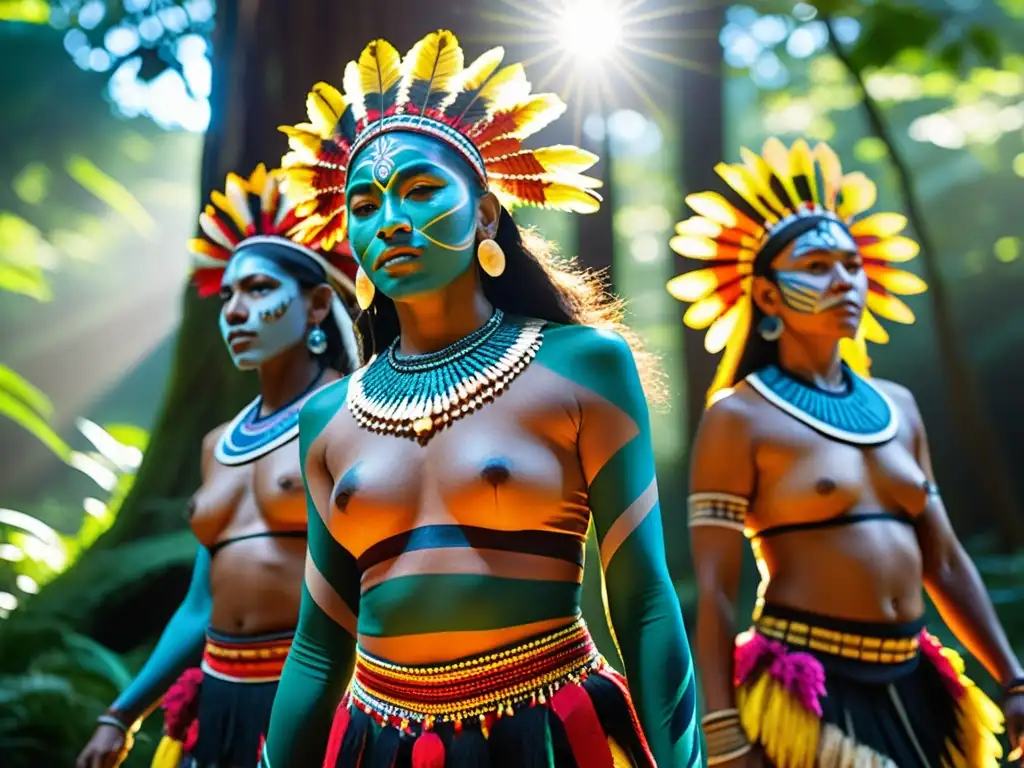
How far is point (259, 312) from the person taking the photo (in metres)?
3.17

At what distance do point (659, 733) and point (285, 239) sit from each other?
2111mm

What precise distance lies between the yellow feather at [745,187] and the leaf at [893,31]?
13.6 ft

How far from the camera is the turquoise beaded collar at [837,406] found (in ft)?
10.0

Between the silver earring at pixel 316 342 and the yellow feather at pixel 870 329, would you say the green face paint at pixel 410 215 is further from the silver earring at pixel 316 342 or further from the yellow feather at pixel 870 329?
the yellow feather at pixel 870 329

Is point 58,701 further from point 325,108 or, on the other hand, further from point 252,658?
point 325,108

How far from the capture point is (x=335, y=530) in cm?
206

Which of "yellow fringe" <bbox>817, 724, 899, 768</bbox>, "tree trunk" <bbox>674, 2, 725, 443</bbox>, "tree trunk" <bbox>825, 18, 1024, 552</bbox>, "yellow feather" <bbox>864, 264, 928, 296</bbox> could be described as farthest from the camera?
"tree trunk" <bbox>825, 18, 1024, 552</bbox>

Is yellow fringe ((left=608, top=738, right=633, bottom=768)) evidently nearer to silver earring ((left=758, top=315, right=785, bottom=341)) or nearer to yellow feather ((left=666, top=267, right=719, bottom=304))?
silver earring ((left=758, top=315, right=785, bottom=341))

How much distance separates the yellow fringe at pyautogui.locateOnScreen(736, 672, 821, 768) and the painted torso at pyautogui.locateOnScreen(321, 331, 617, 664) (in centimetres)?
118

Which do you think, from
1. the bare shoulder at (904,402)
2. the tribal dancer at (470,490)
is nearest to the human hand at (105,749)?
the tribal dancer at (470,490)

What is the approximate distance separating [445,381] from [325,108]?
764 mm

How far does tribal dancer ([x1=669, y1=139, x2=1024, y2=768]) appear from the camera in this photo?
2.86 meters

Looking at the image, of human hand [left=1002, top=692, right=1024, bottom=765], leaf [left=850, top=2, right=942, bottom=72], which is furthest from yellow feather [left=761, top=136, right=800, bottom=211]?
leaf [left=850, top=2, right=942, bottom=72]

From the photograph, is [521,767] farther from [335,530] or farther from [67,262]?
[67,262]
